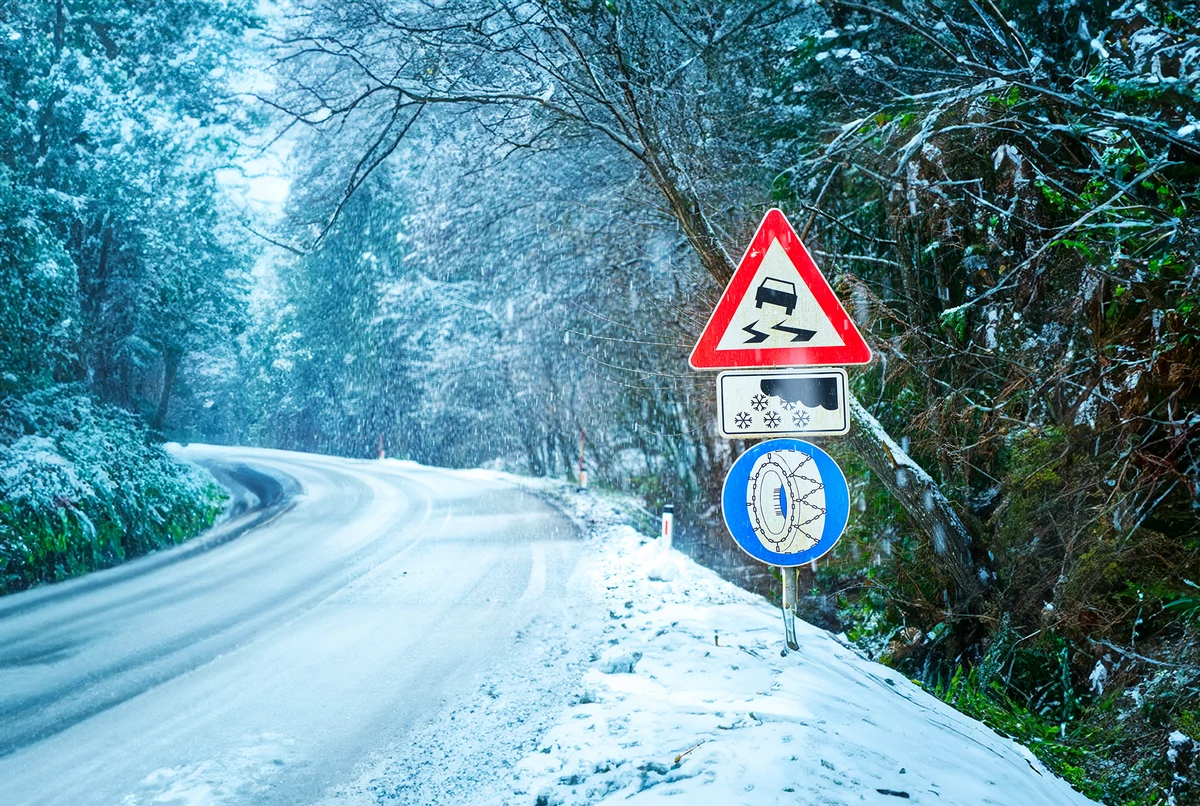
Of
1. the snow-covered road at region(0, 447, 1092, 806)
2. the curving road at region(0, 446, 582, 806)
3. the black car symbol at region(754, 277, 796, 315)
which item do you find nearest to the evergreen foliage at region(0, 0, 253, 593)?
the curving road at region(0, 446, 582, 806)

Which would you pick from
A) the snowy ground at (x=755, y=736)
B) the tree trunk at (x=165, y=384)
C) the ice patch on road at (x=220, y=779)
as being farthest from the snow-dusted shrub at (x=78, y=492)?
the snowy ground at (x=755, y=736)

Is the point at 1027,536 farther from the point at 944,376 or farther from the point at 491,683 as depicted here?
the point at 491,683

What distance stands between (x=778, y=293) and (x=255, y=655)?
16.7ft

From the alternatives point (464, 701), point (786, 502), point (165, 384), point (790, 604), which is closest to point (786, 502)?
point (786, 502)

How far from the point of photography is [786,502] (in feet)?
12.5

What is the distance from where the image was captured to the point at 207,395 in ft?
99.0

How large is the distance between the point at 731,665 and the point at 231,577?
739 cm

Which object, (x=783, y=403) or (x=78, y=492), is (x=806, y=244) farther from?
(x=78, y=492)

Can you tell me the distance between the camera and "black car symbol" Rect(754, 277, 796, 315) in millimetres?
3871

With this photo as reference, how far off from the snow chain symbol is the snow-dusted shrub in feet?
32.4

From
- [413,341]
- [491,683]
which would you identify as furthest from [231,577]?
[413,341]

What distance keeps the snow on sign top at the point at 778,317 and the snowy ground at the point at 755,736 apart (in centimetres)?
169

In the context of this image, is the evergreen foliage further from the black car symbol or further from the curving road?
the black car symbol

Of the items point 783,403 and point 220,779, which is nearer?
point 783,403
